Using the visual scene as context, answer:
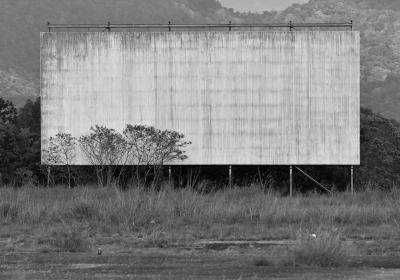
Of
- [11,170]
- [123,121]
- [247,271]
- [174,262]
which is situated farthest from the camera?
[11,170]

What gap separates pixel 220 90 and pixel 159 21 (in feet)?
429

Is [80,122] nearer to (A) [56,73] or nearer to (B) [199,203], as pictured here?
(A) [56,73]

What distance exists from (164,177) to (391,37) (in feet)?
449

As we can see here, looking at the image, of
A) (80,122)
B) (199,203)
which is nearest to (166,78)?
(80,122)

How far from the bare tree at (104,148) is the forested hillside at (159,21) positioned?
72.4 m

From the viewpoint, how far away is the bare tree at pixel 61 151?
104 feet

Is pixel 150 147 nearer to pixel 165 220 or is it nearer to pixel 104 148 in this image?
pixel 104 148

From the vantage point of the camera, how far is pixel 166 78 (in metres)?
32.4

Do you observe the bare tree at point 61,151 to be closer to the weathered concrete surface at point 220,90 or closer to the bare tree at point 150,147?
the weathered concrete surface at point 220,90

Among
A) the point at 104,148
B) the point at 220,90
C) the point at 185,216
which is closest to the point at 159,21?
the point at 220,90

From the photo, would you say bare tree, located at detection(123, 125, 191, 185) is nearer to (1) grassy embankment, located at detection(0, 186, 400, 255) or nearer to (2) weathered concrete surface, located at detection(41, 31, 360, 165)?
(2) weathered concrete surface, located at detection(41, 31, 360, 165)

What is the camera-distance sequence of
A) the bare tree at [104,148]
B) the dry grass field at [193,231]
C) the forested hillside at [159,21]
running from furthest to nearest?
1. the forested hillside at [159,21]
2. the bare tree at [104,148]
3. the dry grass field at [193,231]

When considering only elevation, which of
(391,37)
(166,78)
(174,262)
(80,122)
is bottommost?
(174,262)

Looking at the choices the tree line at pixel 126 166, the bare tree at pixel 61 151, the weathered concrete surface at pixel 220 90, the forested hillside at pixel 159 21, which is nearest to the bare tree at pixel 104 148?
the tree line at pixel 126 166
